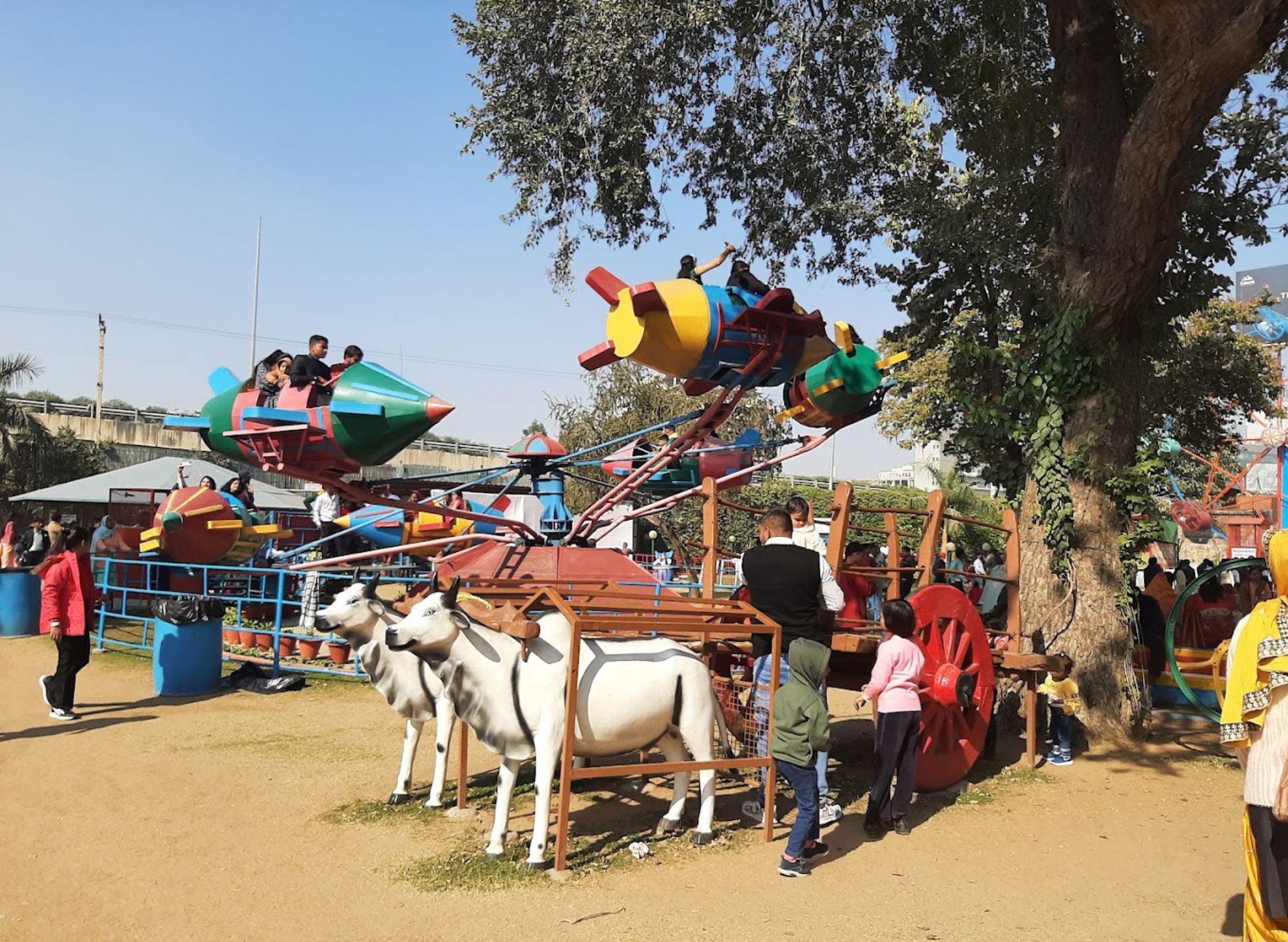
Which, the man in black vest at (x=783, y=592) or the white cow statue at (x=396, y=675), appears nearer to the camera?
the man in black vest at (x=783, y=592)

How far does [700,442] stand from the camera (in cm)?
885

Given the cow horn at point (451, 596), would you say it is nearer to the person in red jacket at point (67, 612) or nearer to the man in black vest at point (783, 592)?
the man in black vest at point (783, 592)

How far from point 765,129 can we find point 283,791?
391 inches

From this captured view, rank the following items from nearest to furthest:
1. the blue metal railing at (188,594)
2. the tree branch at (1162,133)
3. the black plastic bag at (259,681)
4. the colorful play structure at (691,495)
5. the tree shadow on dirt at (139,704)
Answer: the colorful play structure at (691,495) < the tree branch at (1162,133) < the tree shadow on dirt at (139,704) < the black plastic bag at (259,681) < the blue metal railing at (188,594)

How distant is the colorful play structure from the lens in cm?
628

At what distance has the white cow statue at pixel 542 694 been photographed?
5336mm

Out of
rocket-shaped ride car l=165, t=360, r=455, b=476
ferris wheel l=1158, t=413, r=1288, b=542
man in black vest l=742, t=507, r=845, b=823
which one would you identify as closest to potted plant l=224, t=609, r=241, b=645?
rocket-shaped ride car l=165, t=360, r=455, b=476

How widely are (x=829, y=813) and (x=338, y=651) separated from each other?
779 cm

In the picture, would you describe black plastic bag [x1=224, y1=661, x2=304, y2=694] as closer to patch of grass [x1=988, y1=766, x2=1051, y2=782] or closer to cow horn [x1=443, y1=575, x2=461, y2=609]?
cow horn [x1=443, y1=575, x2=461, y2=609]

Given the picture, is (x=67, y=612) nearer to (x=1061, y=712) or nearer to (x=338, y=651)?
(x=338, y=651)

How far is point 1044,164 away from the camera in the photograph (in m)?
11.2

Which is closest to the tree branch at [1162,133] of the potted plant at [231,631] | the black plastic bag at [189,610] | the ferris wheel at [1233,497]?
the black plastic bag at [189,610]

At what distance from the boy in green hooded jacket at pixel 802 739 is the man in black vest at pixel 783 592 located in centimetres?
42

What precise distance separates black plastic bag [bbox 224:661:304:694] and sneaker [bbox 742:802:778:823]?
21.1 feet
